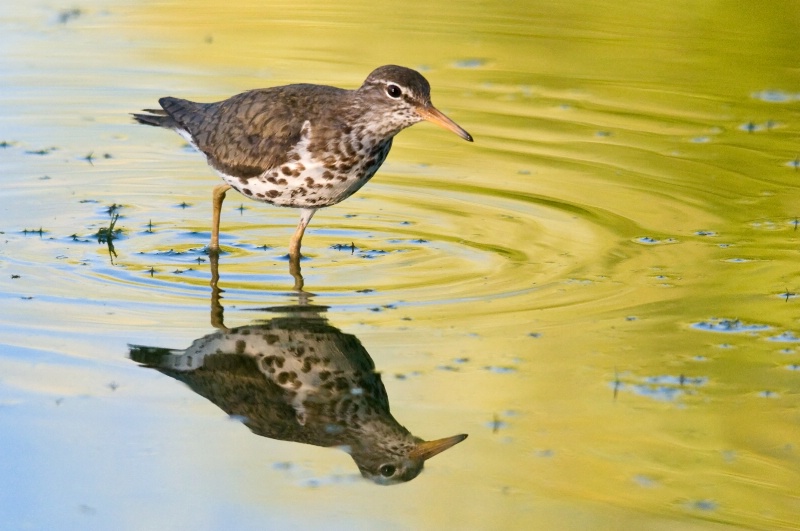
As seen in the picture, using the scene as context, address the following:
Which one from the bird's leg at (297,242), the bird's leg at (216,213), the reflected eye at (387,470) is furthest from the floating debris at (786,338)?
the bird's leg at (216,213)

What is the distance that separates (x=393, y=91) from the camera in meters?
9.48

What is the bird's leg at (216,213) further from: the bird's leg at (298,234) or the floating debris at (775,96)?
the floating debris at (775,96)

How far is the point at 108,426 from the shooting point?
680cm

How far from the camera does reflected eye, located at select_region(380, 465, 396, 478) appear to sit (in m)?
6.47

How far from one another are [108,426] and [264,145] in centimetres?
338

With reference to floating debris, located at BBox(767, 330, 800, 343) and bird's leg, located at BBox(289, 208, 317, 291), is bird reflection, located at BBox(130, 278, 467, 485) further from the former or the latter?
floating debris, located at BBox(767, 330, 800, 343)

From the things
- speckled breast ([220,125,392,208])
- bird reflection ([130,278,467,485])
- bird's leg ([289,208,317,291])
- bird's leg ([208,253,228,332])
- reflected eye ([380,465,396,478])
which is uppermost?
speckled breast ([220,125,392,208])

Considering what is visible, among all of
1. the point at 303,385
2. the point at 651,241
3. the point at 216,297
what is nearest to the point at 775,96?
the point at 651,241

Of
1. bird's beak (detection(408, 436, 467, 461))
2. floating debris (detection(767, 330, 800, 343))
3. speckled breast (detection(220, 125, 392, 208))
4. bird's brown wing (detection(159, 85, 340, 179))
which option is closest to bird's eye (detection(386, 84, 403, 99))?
speckled breast (detection(220, 125, 392, 208))

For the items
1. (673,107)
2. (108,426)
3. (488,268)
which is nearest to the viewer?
(108,426)

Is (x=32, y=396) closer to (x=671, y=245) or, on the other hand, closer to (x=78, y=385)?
(x=78, y=385)

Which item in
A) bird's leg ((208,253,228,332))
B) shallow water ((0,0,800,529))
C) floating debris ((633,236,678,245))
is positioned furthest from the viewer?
floating debris ((633,236,678,245))

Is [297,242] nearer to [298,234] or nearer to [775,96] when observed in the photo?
[298,234]

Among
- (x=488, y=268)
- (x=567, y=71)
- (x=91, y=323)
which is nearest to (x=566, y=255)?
(x=488, y=268)
